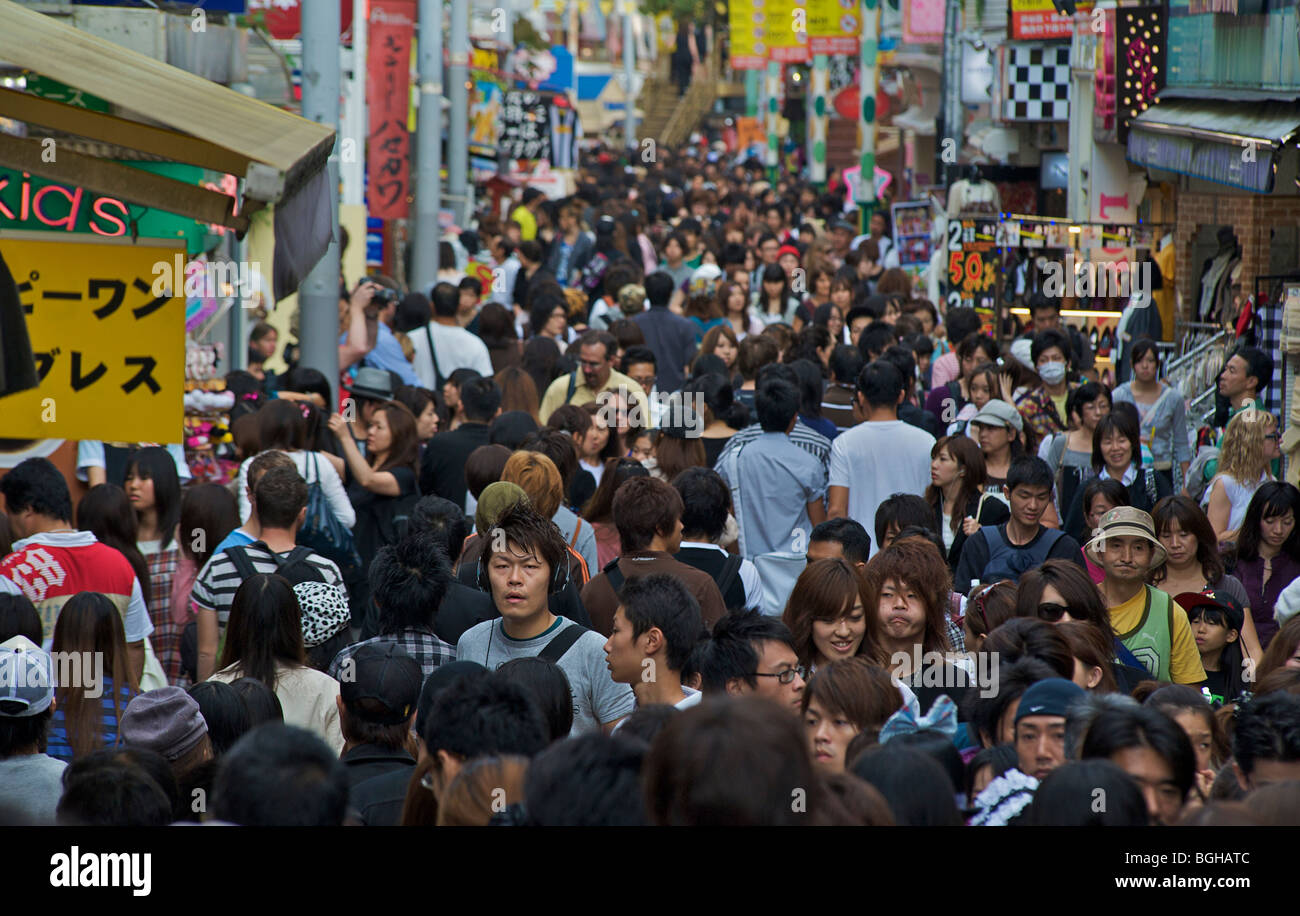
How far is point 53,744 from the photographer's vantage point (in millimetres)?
5395

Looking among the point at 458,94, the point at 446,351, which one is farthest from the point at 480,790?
the point at 458,94

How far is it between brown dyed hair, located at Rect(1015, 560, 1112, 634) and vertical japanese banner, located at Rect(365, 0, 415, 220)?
11456 mm

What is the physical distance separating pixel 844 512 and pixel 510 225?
15549mm

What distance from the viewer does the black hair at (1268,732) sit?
414 cm

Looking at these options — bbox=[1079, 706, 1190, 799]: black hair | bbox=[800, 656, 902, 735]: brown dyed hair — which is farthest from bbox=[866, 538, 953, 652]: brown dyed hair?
bbox=[1079, 706, 1190, 799]: black hair

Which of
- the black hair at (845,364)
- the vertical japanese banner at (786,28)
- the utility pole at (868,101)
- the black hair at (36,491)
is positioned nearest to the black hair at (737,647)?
the black hair at (36,491)

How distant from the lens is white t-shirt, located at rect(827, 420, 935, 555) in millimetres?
8359

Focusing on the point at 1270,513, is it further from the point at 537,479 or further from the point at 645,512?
the point at 537,479

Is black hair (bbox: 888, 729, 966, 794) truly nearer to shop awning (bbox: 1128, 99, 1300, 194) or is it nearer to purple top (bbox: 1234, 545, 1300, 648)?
purple top (bbox: 1234, 545, 1300, 648)

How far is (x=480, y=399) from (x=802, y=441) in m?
1.84

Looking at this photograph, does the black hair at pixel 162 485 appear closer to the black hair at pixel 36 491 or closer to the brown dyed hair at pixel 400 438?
the black hair at pixel 36 491

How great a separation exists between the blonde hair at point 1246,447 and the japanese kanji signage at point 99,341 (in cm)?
544

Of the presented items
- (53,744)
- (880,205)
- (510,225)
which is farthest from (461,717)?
(880,205)

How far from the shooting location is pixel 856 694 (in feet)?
14.8
